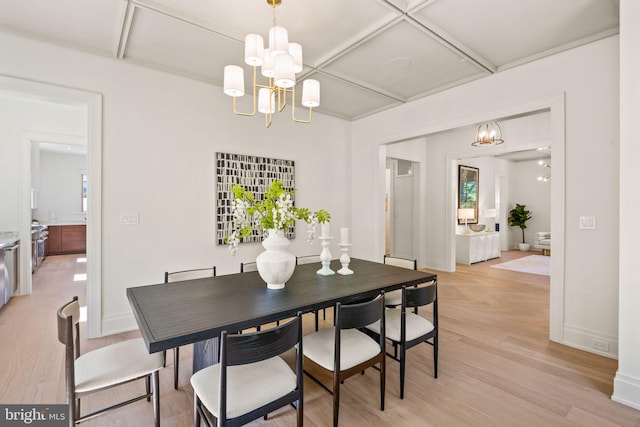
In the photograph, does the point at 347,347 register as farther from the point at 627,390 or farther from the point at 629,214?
the point at 629,214

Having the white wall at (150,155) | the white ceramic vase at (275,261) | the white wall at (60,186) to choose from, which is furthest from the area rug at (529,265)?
the white wall at (60,186)

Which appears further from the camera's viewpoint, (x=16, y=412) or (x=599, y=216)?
(x=599, y=216)

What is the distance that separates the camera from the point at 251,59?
6.81 ft

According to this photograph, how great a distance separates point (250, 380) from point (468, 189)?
7.43 metres

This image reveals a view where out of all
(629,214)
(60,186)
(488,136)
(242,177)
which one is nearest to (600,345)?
(629,214)

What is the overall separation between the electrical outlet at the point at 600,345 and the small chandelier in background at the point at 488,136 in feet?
11.1

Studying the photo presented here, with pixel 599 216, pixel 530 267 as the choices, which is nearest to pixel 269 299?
pixel 599 216

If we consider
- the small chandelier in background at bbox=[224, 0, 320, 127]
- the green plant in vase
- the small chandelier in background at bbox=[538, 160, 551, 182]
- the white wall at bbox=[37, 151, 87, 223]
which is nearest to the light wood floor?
the green plant in vase

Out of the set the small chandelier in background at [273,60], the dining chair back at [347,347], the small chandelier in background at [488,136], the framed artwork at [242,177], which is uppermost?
the small chandelier in background at [488,136]

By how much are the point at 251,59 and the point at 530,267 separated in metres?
7.00

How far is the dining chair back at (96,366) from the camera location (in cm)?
141

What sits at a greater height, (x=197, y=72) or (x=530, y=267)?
(x=197, y=72)

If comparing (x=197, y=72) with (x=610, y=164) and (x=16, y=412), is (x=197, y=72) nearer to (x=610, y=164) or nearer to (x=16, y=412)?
(x=16, y=412)

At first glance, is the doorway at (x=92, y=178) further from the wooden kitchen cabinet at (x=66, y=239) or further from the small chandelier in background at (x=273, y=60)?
the wooden kitchen cabinet at (x=66, y=239)
